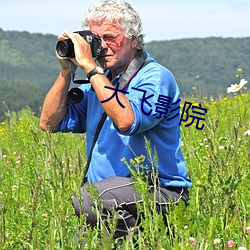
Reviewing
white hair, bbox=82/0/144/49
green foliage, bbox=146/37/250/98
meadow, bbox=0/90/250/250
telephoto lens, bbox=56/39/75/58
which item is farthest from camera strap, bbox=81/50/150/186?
green foliage, bbox=146/37/250/98

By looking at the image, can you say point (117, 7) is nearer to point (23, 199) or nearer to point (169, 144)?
point (169, 144)

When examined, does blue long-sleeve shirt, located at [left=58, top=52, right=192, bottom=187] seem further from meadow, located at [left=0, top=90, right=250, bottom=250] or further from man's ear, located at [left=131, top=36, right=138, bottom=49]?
meadow, located at [left=0, top=90, right=250, bottom=250]

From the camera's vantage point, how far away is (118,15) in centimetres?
356

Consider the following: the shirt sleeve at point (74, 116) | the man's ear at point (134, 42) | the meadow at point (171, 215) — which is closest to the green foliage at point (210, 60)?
the shirt sleeve at point (74, 116)

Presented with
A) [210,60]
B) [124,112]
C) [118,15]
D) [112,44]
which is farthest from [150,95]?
[210,60]

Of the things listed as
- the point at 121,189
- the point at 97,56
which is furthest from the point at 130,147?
the point at 97,56

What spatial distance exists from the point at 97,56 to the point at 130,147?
0.49 m

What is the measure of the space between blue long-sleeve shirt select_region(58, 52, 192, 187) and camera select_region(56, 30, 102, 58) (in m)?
0.25

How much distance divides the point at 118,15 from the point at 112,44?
0.15 meters

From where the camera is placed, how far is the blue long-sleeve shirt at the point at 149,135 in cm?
338

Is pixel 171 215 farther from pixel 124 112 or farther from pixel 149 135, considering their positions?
pixel 149 135

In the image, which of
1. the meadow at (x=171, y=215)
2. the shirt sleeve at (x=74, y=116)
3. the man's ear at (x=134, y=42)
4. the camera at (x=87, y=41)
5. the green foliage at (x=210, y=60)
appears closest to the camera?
the meadow at (x=171, y=215)

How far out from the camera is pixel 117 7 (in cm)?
360

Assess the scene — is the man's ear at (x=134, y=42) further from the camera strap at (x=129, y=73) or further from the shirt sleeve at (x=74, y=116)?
the shirt sleeve at (x=74, y=116)
